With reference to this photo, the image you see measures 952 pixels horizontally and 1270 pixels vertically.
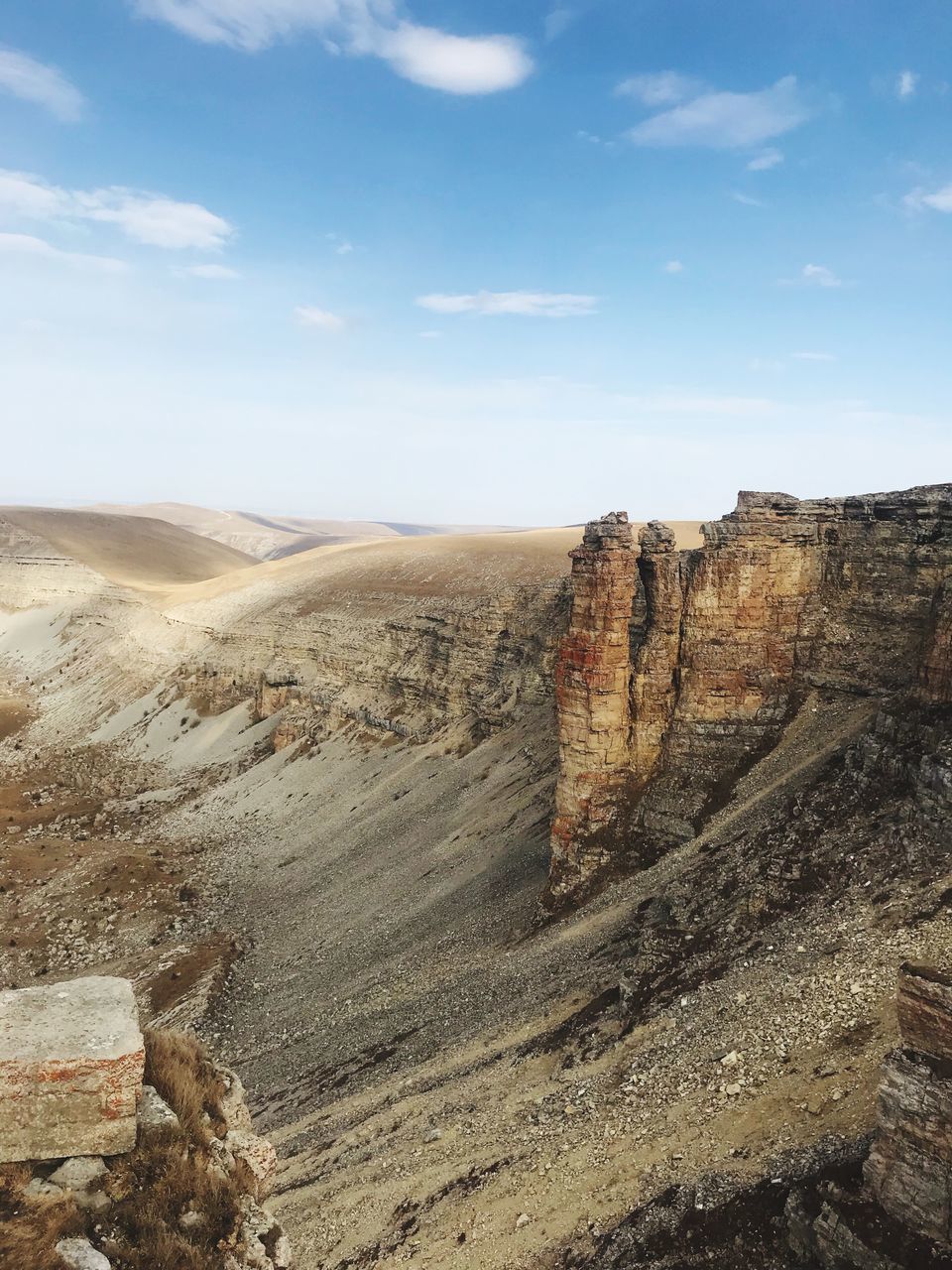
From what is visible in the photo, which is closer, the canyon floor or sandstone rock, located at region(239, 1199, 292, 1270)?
sandstone rock, located at region(239, 1199, 292, 1270)

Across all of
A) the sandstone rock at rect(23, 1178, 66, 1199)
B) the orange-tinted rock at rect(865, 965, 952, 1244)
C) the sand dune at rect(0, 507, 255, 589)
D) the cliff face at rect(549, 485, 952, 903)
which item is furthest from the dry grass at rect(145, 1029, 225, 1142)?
the sand dune at rect(0, 507, 255, 589)

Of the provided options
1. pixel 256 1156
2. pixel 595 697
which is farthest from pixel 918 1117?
pixel 595 697

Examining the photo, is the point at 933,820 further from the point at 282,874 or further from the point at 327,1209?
the point at 282,874

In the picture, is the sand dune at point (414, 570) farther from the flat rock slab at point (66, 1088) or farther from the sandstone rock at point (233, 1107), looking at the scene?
the flat rock slab at point (66, 1088)

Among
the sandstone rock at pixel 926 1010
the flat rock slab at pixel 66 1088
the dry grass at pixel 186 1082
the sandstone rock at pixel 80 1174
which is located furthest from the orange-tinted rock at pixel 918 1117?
the sandstone rock at pixel 80 1174

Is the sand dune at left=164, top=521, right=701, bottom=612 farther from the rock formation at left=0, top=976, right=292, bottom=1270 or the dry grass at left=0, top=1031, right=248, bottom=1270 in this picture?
the dry grass at left=0, top=1031, right=248, bottom=1270

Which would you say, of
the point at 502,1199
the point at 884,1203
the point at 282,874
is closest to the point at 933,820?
the point at 884,1203
